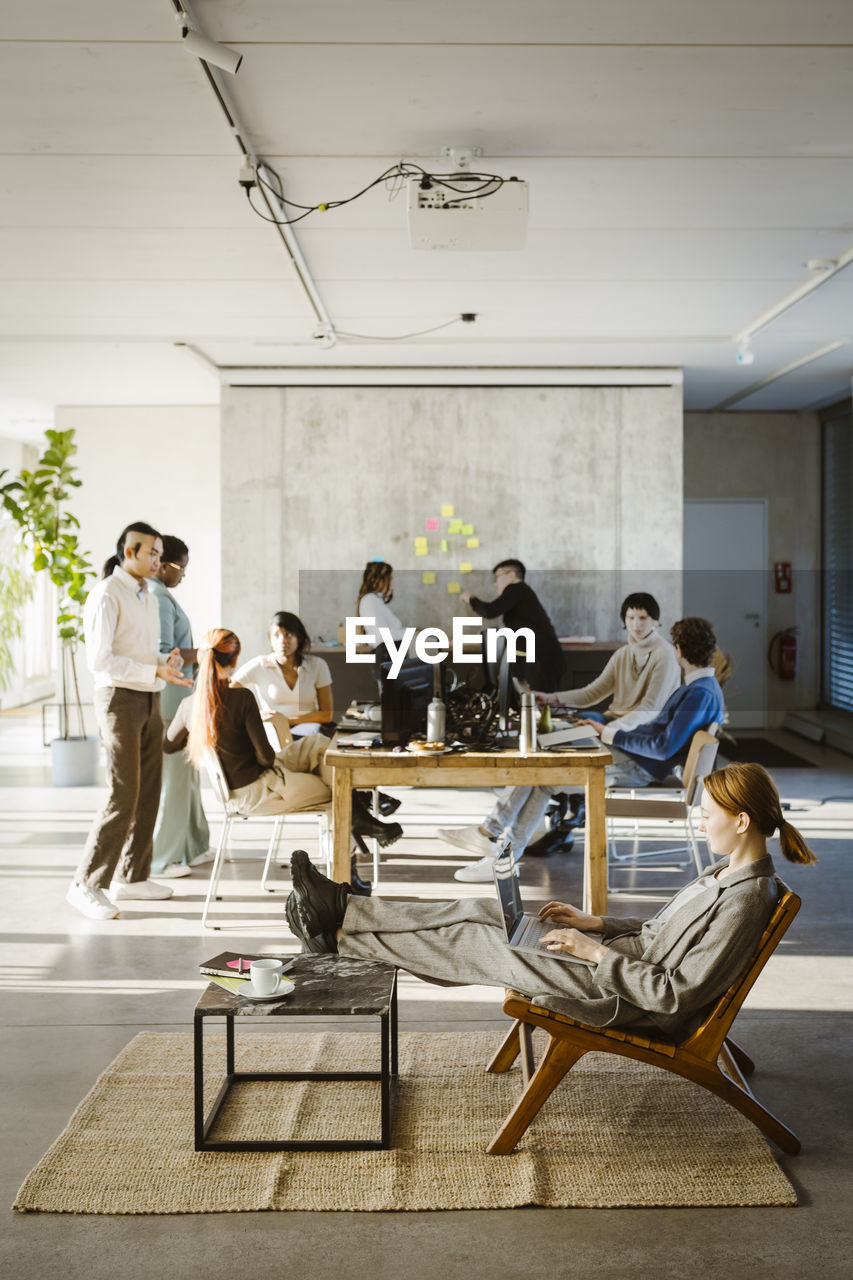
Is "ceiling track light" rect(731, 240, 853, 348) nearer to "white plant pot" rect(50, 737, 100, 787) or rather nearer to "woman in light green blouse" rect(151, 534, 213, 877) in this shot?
"woman in light green blouse" rect(151, 534, 213, 877)

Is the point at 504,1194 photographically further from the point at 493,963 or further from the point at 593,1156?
the point at 493,963

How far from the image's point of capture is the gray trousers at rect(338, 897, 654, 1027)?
123 inches

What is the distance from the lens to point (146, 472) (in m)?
12.1

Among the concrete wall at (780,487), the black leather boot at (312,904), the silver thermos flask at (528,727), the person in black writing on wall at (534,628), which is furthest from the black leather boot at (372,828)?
the concrete wall at (780,487)

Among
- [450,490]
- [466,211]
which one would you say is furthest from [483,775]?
[450,490]

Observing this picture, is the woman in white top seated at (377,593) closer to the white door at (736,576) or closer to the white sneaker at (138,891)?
the white sneaker at (138,891)

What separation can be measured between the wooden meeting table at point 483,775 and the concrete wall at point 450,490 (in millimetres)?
5396

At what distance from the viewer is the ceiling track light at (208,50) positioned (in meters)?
3.63

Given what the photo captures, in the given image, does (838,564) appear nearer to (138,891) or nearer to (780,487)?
(780,487)

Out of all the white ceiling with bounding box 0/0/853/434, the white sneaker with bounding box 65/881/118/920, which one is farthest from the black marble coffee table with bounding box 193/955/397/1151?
the white ceiling with bounding box 0/0/853/434

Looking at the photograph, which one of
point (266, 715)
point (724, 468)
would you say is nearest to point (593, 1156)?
point (266, 715)

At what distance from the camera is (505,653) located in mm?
5750

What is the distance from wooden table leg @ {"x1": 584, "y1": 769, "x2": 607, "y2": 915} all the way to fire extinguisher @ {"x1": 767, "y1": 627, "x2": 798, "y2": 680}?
8.29 metres

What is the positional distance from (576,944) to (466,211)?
3092mm
